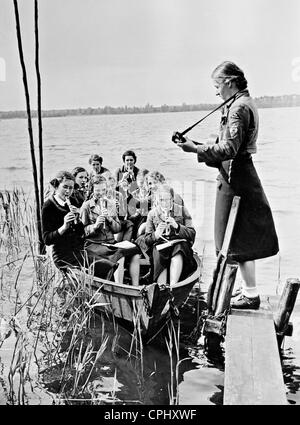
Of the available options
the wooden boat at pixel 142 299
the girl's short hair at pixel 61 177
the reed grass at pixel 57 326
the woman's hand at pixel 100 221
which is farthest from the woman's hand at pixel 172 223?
the girl's short hair at pixel 61 177

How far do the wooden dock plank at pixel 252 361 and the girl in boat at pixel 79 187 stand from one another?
3.44 ft

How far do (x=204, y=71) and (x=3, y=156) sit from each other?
118 centimetres

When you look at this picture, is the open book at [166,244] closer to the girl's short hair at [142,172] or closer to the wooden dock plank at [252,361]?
the girl's short hair at [142,172]

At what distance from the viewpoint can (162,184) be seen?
Result: 13.7ft

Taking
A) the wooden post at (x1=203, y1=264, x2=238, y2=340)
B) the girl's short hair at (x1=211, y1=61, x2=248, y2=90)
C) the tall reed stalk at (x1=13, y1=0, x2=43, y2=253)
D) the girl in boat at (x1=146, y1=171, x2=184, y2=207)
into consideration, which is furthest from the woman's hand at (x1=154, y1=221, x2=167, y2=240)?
the girl's short hair at (x1=211, y1=61, x2=248, y2=90)

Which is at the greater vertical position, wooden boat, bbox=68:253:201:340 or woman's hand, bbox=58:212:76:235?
woman's hand, bbox=58:212:76:235

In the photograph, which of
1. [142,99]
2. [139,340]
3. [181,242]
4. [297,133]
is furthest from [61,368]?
[297,133]

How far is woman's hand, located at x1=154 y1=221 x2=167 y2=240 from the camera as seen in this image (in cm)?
412

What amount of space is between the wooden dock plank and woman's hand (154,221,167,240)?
58 centimetres

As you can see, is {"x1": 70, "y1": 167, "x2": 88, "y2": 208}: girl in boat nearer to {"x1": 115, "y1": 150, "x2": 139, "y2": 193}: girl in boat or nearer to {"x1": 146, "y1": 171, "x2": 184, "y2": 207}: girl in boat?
{"x1": 115, "y1": 150, "x2": 139, "y2": 193}: girl in boat

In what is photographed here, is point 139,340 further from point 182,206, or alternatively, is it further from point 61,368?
point 182,206

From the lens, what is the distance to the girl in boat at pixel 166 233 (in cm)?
410

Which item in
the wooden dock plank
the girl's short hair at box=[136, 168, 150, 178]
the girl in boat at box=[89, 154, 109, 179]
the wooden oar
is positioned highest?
the girl in boat at box=[89, 154, 109, 179]

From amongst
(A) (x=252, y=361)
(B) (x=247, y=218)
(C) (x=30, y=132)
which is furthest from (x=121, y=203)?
(A) (x=252, y=361)
